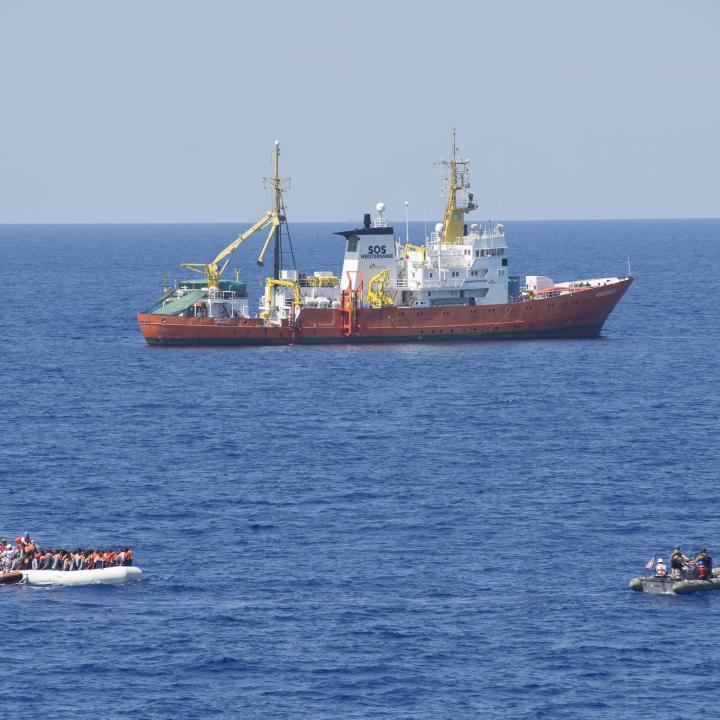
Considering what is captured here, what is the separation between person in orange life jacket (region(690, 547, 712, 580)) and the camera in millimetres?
71375

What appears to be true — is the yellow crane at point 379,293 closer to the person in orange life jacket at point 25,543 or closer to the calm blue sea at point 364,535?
the calm blue sea at point 364,535

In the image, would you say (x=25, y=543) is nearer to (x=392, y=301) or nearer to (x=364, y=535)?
(x=364, y=535)

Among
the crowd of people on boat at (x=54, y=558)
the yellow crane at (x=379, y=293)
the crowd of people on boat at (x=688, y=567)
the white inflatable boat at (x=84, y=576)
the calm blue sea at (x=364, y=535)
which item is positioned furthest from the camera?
the yellow crane at (x=379, y=293)

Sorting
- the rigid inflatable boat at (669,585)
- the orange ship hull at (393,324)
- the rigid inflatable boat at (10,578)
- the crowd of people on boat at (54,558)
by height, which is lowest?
the rigid inflatable boat at (10,578)

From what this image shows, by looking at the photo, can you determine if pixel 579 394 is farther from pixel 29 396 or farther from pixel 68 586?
pixel 68 586

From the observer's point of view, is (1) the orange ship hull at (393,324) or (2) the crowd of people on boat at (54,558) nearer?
(2) the crowd of people on boat at (54,558)

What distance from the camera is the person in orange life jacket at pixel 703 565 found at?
71375 millimetres

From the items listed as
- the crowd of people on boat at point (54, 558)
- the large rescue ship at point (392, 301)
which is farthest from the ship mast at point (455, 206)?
the crowd of people on boat at point (54, 558)

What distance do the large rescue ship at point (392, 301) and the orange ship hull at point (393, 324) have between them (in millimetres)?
94

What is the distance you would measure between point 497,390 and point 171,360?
33.3 metres

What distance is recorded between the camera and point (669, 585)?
234 ft

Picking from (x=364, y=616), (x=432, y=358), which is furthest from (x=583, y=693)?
(x=432, y=358)

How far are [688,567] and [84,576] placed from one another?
93.0 feet

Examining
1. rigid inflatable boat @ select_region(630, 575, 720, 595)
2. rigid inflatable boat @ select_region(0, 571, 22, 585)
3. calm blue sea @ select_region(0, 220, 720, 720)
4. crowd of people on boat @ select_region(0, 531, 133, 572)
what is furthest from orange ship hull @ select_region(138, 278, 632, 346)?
rigid inflatable boat @ select_region(630, 575, 720, 595)
